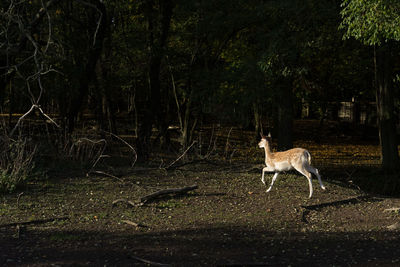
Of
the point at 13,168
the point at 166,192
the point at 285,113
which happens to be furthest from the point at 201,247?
the point at 285,113

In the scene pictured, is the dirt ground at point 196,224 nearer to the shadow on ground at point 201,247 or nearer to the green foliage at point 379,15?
the shadow on ground at point 201,247

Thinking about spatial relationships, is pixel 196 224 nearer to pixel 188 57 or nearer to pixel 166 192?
pixel 166 192

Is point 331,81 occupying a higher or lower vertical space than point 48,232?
higher

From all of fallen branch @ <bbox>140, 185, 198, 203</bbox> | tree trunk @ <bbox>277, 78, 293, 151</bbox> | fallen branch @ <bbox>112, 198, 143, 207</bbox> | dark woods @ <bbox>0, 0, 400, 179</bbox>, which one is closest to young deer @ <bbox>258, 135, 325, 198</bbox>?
fallen branch @ <bbox>140, 185, 198, 203</bbox>

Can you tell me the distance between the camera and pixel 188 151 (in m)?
15.9

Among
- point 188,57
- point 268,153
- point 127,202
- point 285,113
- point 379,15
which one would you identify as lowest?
point 127,202

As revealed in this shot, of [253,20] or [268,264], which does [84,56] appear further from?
[268,264]

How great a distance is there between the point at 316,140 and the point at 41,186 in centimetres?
2295

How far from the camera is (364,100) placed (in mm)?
35500

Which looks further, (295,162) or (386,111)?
(386,111)

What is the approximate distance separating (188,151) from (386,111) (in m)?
7.64

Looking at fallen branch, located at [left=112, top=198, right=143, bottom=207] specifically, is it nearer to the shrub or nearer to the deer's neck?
the shrub

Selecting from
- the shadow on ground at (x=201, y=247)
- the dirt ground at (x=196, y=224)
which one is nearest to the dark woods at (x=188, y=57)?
the dirt ground at (x=196, y=224)

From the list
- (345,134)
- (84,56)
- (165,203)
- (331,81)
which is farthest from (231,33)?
(345,134)
